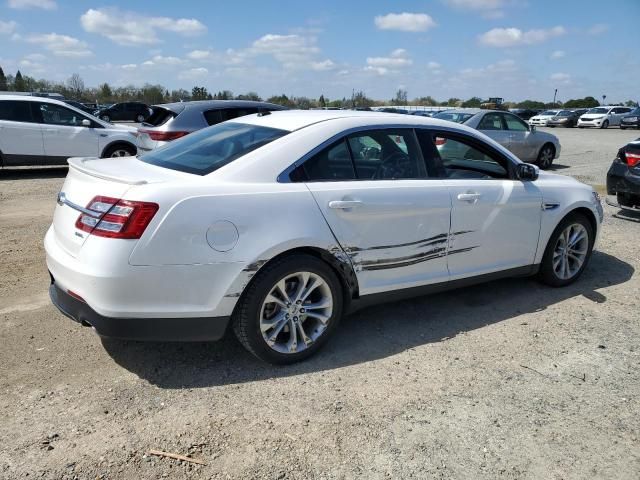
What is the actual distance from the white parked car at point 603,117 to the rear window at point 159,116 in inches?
1409

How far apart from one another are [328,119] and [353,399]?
6.21 feet

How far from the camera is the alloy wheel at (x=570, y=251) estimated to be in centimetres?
495

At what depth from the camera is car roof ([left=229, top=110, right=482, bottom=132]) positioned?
148 inches

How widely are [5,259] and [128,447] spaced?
3493 millimetres

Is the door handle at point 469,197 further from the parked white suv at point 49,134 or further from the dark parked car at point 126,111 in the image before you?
the dark parked car at point 126,111

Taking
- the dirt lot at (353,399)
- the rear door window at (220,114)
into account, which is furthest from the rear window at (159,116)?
the dirt lot at (353,399)

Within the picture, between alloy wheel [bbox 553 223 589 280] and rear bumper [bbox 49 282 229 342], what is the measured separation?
10.8 ft

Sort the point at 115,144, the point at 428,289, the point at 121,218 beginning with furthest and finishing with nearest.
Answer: the point at 115,144, the point at 428,289, the point at 121,218

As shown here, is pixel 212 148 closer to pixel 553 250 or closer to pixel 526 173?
pixel 526 173

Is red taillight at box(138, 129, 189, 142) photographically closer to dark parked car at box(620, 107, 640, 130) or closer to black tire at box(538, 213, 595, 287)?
black tire at box(538, 213, 595, 287)

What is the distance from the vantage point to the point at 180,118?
8.95 metres

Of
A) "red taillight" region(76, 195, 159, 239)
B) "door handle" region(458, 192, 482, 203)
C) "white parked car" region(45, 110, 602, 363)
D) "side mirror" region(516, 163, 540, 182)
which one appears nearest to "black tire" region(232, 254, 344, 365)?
"white parked car" region(45, 110, 602, 363)

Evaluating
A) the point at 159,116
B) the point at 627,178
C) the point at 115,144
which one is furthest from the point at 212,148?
the point at 115,144

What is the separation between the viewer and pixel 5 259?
5273mm
